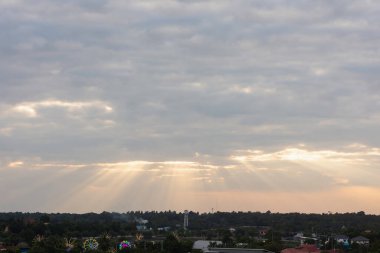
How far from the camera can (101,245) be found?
9938 cm

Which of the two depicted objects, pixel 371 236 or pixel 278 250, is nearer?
pixel 278 250

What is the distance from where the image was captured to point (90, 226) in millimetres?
150625

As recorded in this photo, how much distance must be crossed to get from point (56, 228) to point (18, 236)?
13.7 m

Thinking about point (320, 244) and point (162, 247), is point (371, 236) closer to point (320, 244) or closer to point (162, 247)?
point (320, 244)

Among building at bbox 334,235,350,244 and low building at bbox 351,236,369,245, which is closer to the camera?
low building at bbox 351,236,369,245

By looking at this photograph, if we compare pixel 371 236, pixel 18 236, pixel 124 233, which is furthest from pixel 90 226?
pixel 371 236

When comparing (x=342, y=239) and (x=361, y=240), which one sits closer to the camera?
(x=361, y=240)

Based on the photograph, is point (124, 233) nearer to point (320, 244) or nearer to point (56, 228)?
point (56, 228)

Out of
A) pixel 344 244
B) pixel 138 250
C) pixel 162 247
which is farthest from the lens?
pixel 344 244

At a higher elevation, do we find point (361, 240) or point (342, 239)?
point (342, 239)

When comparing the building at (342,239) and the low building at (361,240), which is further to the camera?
the building at (342,239)

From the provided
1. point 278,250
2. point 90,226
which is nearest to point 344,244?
point 278,250

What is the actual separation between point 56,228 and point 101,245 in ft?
139

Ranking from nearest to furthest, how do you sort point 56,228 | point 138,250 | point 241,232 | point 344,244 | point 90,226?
point 138,250
point 344,244
point 56,228
point 90,226
point 241,232
